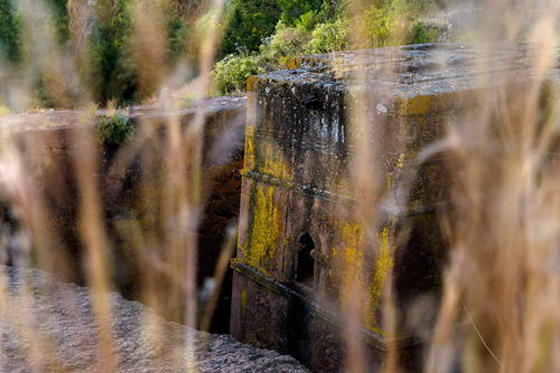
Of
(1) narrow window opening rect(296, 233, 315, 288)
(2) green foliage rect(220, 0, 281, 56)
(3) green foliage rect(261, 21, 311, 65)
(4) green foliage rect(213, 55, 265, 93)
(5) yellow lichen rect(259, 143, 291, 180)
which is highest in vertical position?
(2) green foliage rect(220, 0, 281, 56)

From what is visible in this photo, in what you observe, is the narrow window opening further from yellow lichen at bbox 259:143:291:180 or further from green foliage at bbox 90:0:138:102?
green foliage at bbox 90:0:138:102

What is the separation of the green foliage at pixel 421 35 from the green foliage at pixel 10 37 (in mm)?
11077

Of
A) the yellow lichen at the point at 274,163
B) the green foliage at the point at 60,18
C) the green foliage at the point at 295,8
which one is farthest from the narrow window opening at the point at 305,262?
the green foliage at the point at 60,18

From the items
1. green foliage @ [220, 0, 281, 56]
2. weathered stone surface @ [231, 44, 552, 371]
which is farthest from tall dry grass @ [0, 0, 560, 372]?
green foliage @ [220, 0, 281, 56]

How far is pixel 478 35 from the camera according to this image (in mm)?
11336

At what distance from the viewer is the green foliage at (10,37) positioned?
17734mm

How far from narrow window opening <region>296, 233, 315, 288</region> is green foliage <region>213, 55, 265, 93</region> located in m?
5.68

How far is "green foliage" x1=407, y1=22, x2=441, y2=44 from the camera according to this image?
11.3 meters

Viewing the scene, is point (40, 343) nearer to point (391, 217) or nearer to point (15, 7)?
point (391, 217)

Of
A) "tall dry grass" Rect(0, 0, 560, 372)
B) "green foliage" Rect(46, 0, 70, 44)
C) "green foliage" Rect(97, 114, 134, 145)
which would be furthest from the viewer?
"green foliage" Rect(46, 0, 70, 44)

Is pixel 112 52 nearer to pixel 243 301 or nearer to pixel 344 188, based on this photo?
pixel 243 301

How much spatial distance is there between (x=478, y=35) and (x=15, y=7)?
43.8ft

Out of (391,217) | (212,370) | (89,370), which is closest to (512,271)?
(391,217)

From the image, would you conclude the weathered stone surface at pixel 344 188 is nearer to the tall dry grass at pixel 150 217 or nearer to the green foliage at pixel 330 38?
the tall dry grass at pixel 150 217
